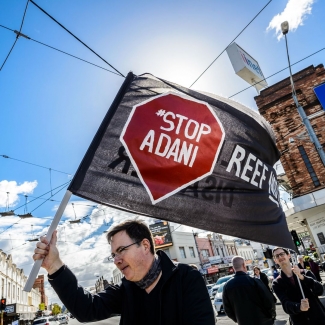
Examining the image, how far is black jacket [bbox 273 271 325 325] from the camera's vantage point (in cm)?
335

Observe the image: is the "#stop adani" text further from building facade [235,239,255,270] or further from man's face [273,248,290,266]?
building facade [235,239,255,270]

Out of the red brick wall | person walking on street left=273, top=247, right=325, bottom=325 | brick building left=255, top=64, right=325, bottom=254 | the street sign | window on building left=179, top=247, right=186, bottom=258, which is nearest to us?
person walking on street left=273, top=247, right=325, bottom=325

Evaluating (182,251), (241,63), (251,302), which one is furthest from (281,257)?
(182,251)

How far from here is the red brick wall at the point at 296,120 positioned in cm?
1805

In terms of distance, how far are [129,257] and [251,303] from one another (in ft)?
9.72

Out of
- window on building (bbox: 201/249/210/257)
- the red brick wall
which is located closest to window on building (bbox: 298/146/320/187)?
the red brick wall

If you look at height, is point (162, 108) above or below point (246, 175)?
above

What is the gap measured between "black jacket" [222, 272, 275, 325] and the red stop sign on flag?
250 cm

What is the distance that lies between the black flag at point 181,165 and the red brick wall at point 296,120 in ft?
55.9

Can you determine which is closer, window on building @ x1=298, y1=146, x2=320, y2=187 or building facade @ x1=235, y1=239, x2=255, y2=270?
window on building @ x1=298, y1=146, x2=320, y2=187

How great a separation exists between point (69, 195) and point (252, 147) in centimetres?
188

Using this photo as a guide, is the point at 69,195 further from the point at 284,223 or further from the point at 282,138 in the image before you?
the point at 282,138

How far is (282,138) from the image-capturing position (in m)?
19.2

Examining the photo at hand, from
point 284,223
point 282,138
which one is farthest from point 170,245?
point 284,223
